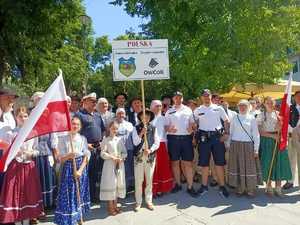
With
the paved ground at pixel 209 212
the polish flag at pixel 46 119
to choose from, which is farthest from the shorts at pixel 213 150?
the polish flag at pixel 46 119

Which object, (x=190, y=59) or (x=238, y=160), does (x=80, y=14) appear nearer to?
(x=190, y=59)

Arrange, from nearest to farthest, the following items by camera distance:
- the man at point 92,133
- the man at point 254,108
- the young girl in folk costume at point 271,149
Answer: the man at point 92,133
the young girl in folk costume at point 271,149
the man at point 254,108

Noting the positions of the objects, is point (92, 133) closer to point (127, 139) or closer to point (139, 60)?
point (127, 139)

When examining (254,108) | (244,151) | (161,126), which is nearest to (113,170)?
(161,126)

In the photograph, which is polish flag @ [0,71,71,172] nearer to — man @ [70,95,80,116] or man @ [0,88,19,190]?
man @ [0,88,19,190]

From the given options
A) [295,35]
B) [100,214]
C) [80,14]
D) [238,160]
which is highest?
[80,14]

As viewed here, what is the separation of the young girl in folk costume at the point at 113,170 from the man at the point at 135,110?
0.89 meters

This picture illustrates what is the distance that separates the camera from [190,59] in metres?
18.0

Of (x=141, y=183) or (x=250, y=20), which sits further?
(x=250, y=20)

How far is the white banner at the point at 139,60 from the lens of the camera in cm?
821

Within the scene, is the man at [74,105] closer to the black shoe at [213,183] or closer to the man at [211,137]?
the man at [211,137]

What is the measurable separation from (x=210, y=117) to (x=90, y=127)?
2213 mm

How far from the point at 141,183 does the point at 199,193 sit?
137 centimetres

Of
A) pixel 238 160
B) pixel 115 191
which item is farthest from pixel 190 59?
pixel 115 191
